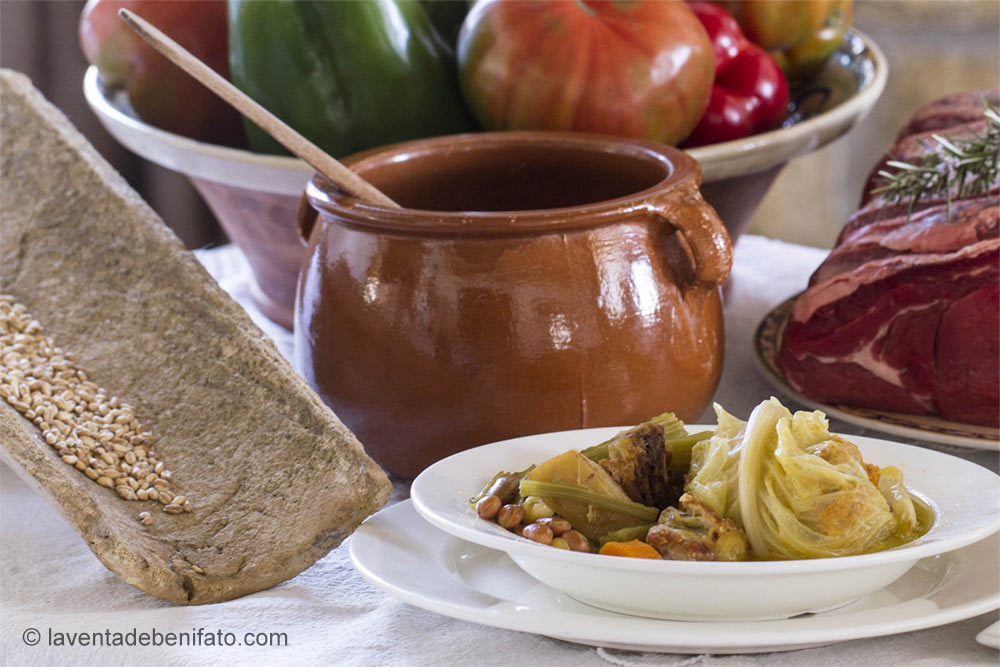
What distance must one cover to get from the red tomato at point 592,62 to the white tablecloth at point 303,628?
0.40 m

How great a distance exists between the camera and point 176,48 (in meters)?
0.74

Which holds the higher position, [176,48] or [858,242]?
[176,48]

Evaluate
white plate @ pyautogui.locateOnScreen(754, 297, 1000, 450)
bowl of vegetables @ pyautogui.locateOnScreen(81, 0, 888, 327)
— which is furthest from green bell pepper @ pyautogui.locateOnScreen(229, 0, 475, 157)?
white plate @ pyautogui.locateOnScreen(754, 297, 1000, 450)

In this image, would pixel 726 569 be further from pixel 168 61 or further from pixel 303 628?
pixel 168 61

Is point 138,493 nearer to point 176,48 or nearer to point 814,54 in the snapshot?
point 176,48

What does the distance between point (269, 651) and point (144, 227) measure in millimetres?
474

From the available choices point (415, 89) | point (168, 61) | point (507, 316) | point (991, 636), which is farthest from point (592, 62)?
point (991, 636)

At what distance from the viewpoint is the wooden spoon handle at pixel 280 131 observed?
718mm

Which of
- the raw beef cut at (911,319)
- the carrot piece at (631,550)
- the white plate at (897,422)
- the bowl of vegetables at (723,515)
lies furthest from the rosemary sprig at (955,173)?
the carrot piece at (631,550)

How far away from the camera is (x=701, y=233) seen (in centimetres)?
70

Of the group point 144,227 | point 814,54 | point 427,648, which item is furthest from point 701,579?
point 814,54

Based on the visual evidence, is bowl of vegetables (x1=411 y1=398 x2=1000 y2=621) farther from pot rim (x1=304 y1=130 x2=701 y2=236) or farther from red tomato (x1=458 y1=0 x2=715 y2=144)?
red tomato (x1=458 y1=0 x2=715 y2=144)

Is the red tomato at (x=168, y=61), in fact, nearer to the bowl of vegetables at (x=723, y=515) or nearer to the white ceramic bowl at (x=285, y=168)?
the white ceramic bowl at (x=285, y=168)

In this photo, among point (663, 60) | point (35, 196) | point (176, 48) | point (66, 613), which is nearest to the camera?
point (66, 613)
